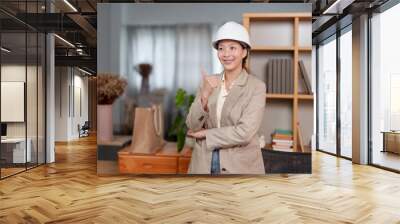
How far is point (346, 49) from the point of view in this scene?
27.5ft

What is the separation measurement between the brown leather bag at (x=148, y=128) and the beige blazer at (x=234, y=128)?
1.37 feet

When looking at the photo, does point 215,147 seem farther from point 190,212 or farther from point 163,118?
point 190,212

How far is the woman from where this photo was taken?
525 cm

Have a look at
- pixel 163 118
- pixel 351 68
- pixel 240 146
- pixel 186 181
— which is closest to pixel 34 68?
pixel 163 118

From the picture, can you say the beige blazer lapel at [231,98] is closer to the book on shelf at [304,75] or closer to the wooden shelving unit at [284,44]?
the wooden shelving unit at [284,44]

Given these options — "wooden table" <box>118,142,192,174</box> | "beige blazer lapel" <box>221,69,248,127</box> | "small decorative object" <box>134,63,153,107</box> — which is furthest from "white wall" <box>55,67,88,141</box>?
"beige blazer lapel" <box>221,69,248,127</box>

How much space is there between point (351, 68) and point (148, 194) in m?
5.23

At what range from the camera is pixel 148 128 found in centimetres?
549

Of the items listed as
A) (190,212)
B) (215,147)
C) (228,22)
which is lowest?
(190,212)

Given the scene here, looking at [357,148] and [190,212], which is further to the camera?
[357,148]

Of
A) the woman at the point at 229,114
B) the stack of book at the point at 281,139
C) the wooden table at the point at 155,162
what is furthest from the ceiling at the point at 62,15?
the wooden table at the point at 155,162

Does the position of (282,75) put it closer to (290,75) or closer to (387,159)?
(290,75)

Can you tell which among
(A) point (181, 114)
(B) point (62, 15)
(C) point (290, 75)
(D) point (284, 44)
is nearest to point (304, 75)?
(C) point (290, 75)

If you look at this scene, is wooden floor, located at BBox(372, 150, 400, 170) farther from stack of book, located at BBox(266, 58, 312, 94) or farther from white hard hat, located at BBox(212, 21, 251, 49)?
white hard hat, located at BBox(212, 21, 251, 49)
